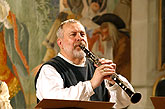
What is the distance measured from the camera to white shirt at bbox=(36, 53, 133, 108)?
4.35 metres

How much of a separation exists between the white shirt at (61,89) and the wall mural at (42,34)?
3.65 metres

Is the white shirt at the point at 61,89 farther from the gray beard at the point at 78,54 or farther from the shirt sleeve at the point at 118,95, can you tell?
the gray beard at the point at 78,54

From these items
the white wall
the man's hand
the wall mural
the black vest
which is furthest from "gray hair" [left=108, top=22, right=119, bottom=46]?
the man's hand

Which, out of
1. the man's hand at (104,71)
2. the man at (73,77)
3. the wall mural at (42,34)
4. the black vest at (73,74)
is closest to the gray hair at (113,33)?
the wall mural at (42,34)

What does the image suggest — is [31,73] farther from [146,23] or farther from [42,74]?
[42,74]

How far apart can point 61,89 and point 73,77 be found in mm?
499

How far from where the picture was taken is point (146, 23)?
9430mm

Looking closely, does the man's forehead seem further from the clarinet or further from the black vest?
the black vest

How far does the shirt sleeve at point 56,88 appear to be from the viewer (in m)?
4.34

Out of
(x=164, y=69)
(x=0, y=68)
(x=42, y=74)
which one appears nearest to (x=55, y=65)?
(x=42, y=74)

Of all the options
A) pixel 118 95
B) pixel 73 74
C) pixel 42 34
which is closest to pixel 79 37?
pixel 73 74

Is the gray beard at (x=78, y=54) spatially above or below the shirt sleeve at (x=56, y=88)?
above

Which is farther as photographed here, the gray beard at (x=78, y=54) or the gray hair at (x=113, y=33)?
the gray hair at (x=113, y=33)

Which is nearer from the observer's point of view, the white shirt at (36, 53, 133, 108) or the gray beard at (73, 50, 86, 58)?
the white shirt at (36, 53, 133, 108)
